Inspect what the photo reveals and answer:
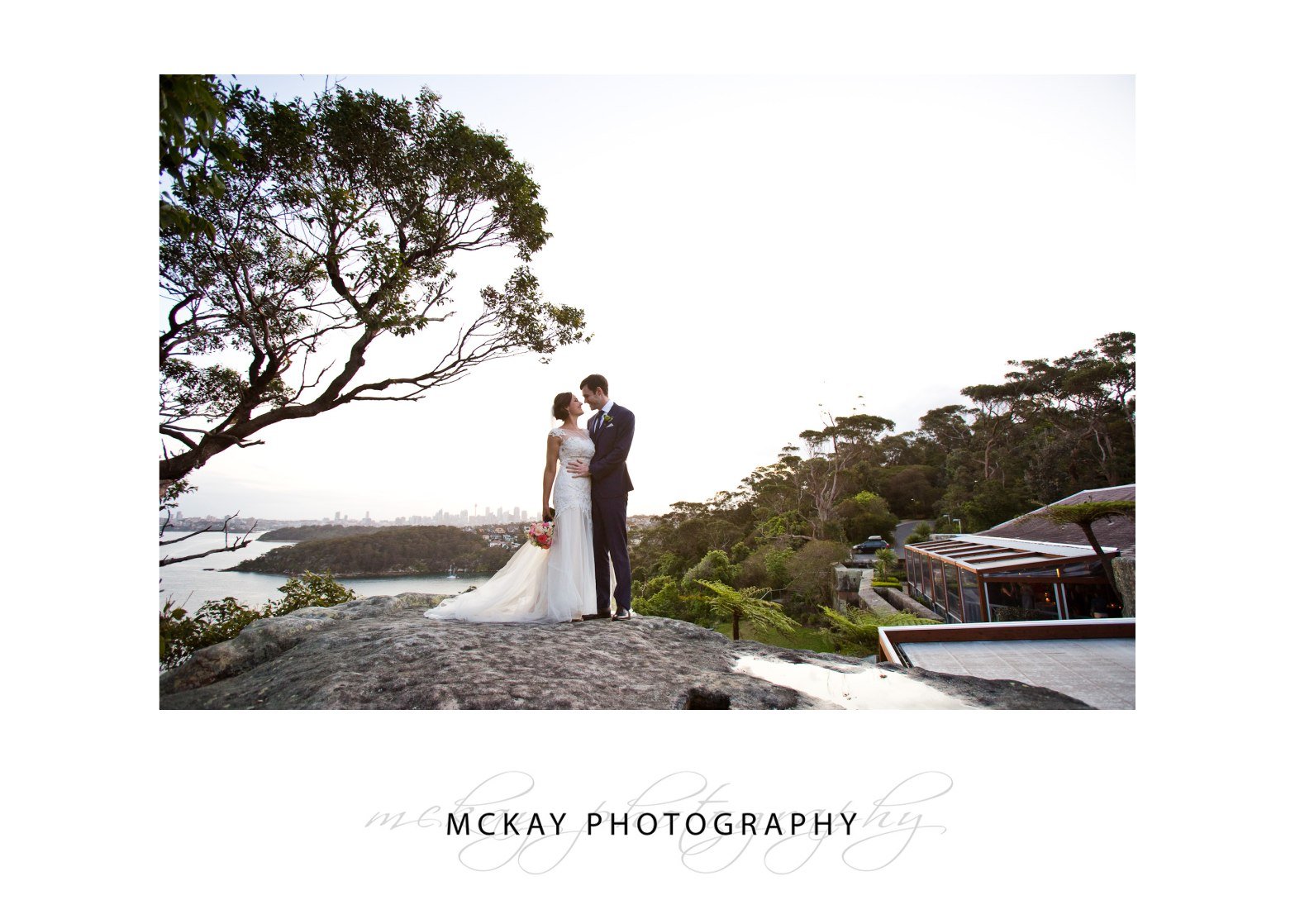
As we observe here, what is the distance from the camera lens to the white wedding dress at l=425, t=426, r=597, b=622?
412cm

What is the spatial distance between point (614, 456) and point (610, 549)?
0.70 m

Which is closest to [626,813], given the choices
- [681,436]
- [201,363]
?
[681,436]

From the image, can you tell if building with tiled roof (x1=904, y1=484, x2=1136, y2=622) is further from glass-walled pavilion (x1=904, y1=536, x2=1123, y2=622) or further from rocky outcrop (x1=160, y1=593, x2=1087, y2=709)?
rocky outcrop (x1=160, y1=593, x2=1087, y2=709)

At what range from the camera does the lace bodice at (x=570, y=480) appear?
4234mm

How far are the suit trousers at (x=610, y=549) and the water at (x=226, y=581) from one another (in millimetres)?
1145

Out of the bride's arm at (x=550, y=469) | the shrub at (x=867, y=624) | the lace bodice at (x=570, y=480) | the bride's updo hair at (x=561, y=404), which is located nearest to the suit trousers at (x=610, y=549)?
the lace bodice at (x=570, y=480)

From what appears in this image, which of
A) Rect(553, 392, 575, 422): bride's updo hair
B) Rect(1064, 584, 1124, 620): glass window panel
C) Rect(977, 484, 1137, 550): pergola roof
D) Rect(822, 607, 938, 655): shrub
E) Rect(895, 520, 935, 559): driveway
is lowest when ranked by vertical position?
Rect(822, 607, 938, 655): shrub

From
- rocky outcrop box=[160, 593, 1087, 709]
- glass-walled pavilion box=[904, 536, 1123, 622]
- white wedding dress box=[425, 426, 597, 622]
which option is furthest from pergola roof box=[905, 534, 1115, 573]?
white wedding dress box=[425, 426, 597, 622]

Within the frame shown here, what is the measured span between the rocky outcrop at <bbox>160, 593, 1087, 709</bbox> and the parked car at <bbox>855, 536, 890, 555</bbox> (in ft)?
12.8

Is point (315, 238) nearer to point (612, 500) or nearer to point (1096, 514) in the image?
point (612, 500)

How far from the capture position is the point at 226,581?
4676 millimetres

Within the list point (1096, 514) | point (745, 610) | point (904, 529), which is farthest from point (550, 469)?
point (904, 529)

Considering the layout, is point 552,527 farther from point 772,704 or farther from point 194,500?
point 194,500

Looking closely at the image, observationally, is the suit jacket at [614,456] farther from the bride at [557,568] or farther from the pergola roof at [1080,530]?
the pergola roof at [1080,530]
